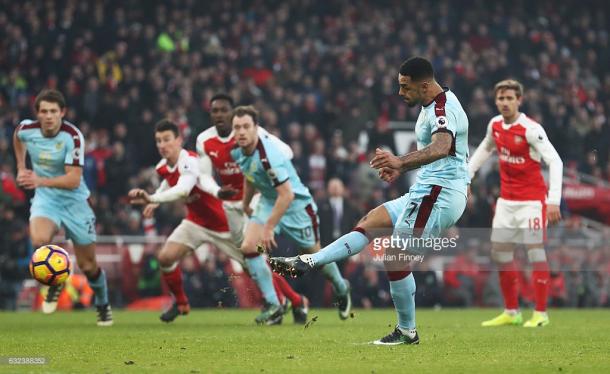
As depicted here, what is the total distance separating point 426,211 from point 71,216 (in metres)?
5.01

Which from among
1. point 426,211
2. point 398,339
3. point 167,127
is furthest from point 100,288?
point 426,211

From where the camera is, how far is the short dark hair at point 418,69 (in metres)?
8.57

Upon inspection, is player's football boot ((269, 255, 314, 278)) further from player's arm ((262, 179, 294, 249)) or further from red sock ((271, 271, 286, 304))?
red sock ((271, 271, 286, 304))

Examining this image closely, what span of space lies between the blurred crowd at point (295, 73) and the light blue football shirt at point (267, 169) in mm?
6553

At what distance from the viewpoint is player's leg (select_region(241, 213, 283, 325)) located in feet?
38.9

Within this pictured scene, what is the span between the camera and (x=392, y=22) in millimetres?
27297

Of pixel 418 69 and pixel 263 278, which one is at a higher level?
pixel 418 69

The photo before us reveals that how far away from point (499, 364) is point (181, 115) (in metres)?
13.8

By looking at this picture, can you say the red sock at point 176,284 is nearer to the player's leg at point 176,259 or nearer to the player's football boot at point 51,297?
the player's leg at point 176,259

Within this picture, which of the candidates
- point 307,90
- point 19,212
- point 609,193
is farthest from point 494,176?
point 19,212

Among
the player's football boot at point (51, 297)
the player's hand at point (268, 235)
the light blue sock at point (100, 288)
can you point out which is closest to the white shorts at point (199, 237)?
the light blue sock at point (100, 288)

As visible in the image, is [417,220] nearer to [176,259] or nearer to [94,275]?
[176,259]

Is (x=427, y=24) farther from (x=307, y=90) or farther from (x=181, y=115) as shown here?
(x=181, y=115)

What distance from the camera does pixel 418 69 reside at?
857cm
